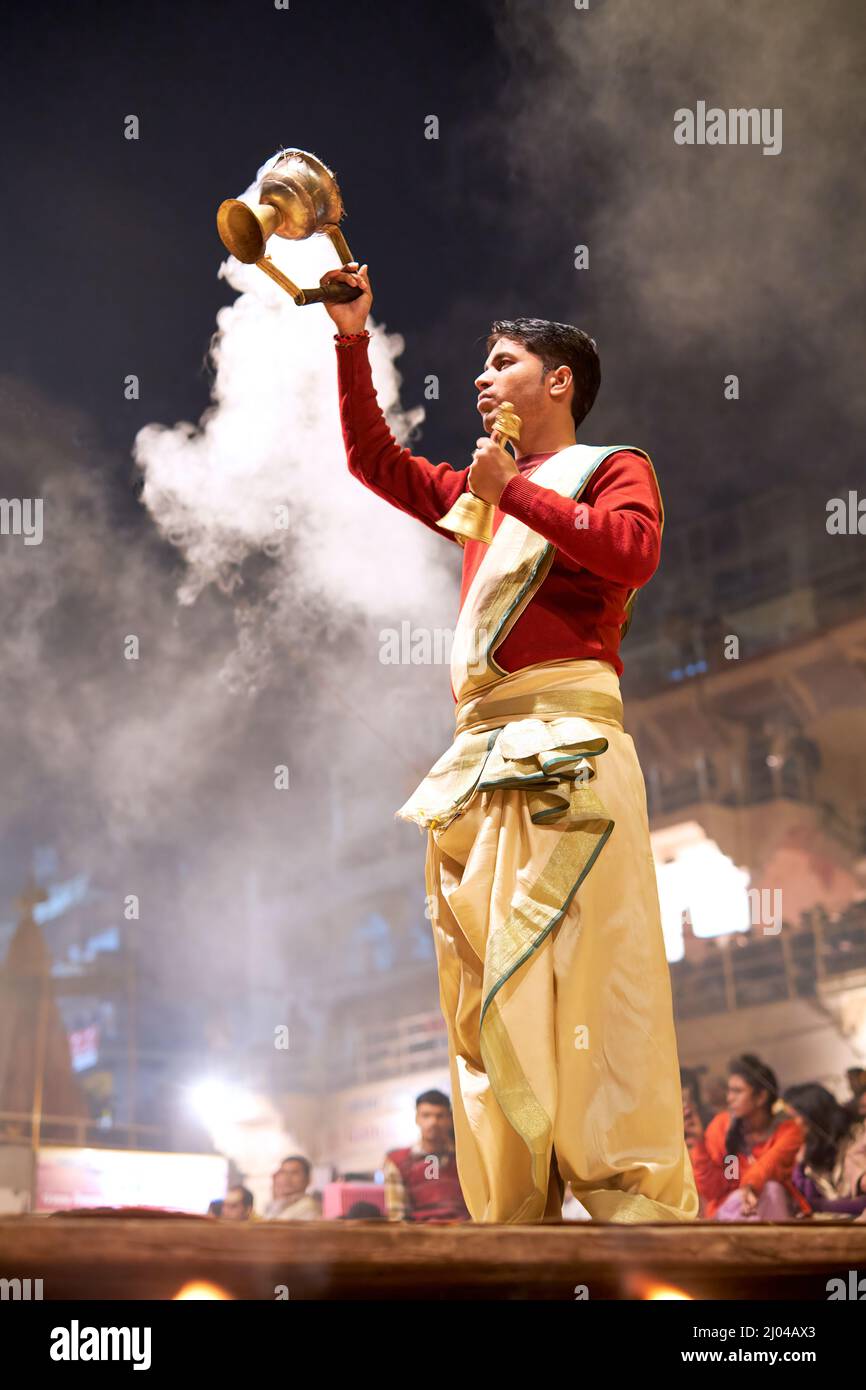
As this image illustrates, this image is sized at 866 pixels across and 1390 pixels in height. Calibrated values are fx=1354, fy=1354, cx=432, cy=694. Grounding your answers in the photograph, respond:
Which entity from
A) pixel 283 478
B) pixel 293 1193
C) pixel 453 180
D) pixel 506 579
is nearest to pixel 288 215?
pixel 506 579

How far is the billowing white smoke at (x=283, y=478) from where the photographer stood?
273 inches

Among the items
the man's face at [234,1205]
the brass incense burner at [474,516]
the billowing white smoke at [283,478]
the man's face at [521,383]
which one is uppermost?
the billowing white smoke at [283,478]

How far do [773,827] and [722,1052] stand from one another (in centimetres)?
181

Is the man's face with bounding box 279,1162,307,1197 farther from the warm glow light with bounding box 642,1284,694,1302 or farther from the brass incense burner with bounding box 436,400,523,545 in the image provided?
the warm glow light with bounding box 642,1284,694,1302

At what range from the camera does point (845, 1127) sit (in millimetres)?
5754

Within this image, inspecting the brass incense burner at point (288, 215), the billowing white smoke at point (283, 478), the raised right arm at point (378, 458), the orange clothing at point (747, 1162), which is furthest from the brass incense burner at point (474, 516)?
the billowing white smoke at point (283, 478)

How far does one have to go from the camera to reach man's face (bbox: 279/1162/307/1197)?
6.18 meters

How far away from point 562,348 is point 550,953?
127 cm

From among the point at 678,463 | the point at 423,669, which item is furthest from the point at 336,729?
the point at 678,463

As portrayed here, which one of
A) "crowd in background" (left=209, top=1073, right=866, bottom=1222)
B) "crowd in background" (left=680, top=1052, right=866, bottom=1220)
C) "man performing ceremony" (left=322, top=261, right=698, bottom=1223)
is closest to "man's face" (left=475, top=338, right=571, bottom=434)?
"man performing ceremony" (left=322, top=261, right=698, bottom=1223)

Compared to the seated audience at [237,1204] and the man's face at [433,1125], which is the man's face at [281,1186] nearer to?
the seated audience at [237,1204]

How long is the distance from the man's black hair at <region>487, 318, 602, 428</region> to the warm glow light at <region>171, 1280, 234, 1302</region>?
6.09ft

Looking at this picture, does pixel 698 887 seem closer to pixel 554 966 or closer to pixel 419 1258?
pixel 554 966

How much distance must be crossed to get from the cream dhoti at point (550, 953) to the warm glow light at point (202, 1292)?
821 mm
